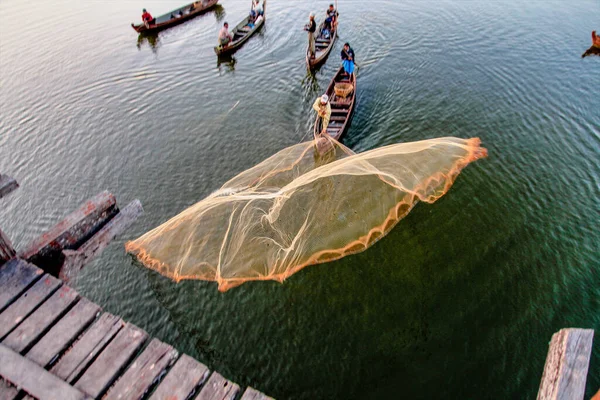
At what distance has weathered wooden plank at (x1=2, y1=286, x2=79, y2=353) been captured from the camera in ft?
14.1

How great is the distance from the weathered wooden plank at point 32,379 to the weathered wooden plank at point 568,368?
490 cm

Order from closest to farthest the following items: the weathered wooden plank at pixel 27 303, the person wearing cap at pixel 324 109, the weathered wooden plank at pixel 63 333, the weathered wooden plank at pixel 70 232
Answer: the weathered wooden plank at pixel 63 333
the weathered wooden plank at pixel 27 303
the weathered wooden plank at pixel 70 232
the person wearing cap at pixel 324 109

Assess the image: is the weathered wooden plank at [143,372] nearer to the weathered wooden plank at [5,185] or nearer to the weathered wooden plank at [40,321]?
the weathered wooden plank at [40,321]

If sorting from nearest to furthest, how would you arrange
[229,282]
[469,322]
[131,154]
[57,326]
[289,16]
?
[57,326], [229,282], [469,322], [131,154], [289,16]

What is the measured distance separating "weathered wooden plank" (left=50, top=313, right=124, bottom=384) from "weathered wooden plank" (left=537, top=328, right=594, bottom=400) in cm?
492

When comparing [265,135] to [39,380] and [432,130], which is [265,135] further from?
[39,380]

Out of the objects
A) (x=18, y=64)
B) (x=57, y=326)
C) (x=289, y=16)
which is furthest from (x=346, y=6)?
(x=57, y=326)

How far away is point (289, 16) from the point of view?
2195 centimetres

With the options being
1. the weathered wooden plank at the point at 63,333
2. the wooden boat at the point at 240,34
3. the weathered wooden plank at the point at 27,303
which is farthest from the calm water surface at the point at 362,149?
the weathered wooden plank at the point at 27,303

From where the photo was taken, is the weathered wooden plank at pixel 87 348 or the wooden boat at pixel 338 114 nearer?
the weathered wooden plank at pixel 87 348

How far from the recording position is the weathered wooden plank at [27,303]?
14.6 feet

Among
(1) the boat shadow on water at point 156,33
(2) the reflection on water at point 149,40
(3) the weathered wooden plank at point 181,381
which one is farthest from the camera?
(1) the boat shadow on water at point 156,33

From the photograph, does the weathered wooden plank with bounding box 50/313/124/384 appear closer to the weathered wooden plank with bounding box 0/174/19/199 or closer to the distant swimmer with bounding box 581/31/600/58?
the weathered wooden plank with bounding box 0/174/19/199

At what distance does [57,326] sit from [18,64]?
19.5 m
